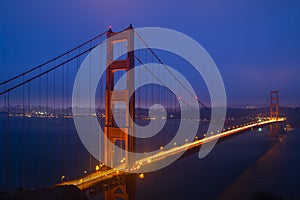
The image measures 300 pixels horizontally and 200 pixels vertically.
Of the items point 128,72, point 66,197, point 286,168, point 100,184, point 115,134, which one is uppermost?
point 128,72

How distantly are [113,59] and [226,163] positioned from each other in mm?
12460

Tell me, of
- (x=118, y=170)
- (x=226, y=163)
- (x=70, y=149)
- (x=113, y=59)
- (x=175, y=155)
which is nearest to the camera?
(x=118, y=170)

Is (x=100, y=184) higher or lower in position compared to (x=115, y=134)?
lower

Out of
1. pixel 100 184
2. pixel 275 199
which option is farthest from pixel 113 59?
pixel 275 199

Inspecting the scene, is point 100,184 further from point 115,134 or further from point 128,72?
point 128,72

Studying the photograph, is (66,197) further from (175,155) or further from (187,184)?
(187,184)

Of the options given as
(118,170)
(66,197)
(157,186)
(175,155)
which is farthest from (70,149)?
(66,197)

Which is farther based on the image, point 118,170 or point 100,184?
point 118,170

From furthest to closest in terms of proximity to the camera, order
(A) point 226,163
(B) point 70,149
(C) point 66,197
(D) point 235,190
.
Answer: (B) point 70,149, (A) point 226,163, (D) point 235,190, (C) point 66,197

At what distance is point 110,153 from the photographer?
7719 mm

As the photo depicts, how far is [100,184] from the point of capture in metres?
6.29

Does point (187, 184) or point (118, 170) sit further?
point (187, 184)

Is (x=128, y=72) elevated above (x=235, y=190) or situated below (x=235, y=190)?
above

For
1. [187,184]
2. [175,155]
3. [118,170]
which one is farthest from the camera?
[187,184]
